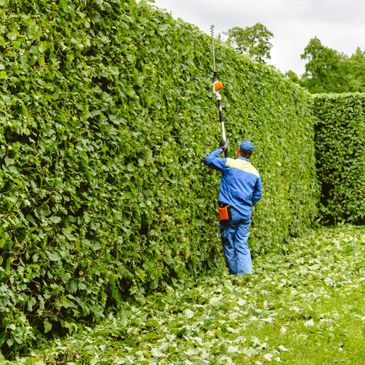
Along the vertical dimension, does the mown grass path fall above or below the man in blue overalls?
below

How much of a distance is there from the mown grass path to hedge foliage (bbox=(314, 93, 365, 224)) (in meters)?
7.90

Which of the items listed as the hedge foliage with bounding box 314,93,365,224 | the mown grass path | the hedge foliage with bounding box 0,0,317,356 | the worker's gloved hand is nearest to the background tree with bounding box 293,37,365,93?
the hedge foliage with bounding box 314,93,365,224

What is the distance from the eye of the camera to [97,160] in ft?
19.2

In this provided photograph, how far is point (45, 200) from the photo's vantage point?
5.21m

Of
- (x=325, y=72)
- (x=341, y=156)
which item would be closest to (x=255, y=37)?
(x=325, y=72)

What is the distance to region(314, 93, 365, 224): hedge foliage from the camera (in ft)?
51.8

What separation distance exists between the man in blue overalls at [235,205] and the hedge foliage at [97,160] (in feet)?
0.96

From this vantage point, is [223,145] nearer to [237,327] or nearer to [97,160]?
[97,160]

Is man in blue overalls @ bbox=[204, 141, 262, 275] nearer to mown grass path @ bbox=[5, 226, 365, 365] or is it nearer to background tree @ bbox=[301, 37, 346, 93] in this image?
mown grass path @ bbox=[5, 226, 365, 365]

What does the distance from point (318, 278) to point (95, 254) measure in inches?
136

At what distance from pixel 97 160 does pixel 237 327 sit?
2.16 m

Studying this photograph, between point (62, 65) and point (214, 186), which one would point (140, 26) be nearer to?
point (62, 65)

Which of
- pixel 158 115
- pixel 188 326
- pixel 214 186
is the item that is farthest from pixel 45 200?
pixel 214 186

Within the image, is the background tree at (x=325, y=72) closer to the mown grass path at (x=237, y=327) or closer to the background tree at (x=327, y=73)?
the background tree at (x=327, y=73)
